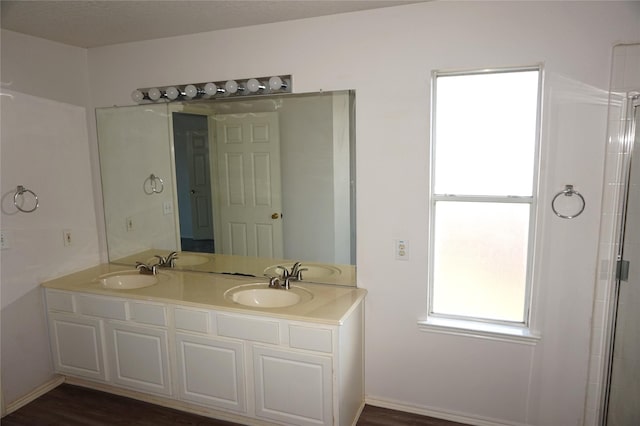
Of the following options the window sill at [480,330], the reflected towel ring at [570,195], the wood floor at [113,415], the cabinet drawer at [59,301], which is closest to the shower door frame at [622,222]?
the reflected towel ring at [570,195]

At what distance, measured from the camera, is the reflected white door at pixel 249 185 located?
2633 mm

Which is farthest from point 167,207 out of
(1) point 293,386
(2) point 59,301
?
(1) point 293,386

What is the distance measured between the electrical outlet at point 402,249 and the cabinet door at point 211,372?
41.8 inches

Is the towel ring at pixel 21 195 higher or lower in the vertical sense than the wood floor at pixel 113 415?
higher

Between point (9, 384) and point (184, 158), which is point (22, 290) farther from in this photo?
point (184, 158)

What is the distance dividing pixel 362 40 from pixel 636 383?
2.29 meters

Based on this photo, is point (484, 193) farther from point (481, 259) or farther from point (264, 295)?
point (264, 295)

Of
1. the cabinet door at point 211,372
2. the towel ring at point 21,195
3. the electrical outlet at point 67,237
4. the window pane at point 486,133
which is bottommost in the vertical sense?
the cabinet door at point 211,372

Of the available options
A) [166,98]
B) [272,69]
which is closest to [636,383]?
[272,69]

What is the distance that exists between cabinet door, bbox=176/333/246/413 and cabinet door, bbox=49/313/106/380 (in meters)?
0.66

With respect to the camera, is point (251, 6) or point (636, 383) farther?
point (251, 6)

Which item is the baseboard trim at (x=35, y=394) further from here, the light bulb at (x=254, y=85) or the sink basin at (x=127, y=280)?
the light bulb at (x=254, y=85)

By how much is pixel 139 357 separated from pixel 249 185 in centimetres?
131

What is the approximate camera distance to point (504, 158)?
2.20 m
